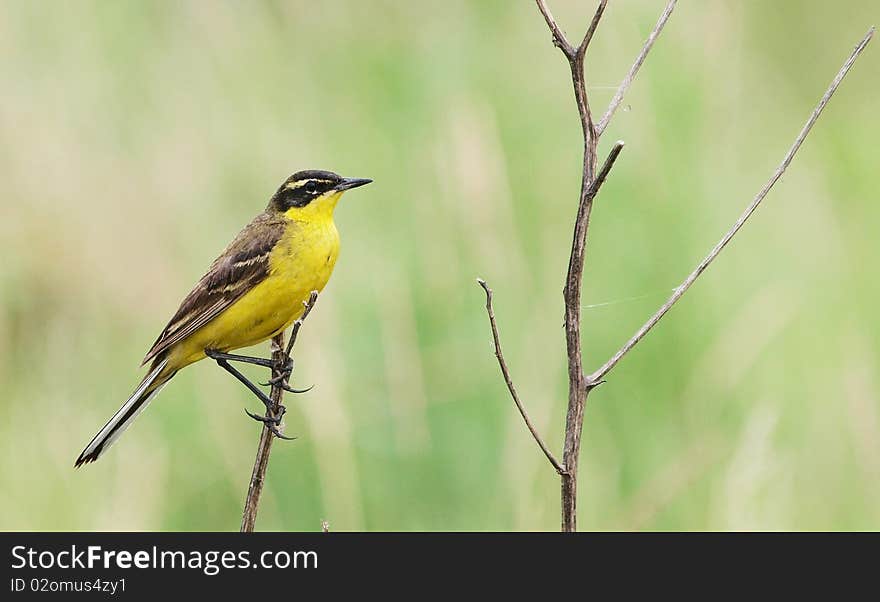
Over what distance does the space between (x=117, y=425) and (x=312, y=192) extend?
3.88 ft

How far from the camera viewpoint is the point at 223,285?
4.45 m

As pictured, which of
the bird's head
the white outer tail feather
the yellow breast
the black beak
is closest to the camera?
the white outer tail feather

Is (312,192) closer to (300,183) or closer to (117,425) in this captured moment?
(300,183)

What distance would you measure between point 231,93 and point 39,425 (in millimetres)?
1929

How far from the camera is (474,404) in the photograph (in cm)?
479

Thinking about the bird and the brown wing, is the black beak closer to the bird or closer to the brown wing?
the bird

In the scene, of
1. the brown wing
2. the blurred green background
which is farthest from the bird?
the blurred green background

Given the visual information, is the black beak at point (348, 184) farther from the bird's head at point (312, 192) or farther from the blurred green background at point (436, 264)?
the blurred green background at point (436, 264)

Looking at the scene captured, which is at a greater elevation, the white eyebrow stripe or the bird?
the white eyebrow stripe

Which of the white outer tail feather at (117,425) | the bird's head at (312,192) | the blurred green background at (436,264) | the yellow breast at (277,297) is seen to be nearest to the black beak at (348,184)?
the bird's head at (312,192)

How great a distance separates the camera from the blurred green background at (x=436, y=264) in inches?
182

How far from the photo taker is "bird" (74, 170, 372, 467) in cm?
431

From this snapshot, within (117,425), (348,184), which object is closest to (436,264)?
(348,184)

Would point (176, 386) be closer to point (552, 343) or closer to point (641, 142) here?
point (552, 343)
